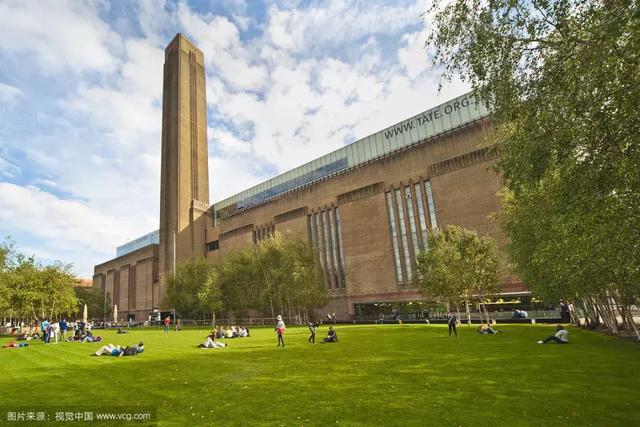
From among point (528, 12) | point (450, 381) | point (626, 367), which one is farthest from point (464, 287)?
point (528, 12)

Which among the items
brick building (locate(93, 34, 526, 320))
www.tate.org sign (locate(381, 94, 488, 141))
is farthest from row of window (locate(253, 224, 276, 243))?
www.tate.org sign (locate(381, 94, 488, 141))

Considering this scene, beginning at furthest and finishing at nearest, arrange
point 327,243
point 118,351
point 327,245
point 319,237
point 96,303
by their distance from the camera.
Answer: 1. point 96,303
2. point 319,237
3. point 327,243
4. point 327,245
5. point 118,351

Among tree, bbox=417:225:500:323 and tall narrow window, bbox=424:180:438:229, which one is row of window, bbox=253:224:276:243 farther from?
tree, bbox=417:225:500:323

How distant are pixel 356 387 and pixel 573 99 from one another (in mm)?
8915

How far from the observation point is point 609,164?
955 cm

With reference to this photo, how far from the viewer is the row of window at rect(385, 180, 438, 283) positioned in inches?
2180

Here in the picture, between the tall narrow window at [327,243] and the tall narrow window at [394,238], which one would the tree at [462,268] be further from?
the tall narrow window at [327,243]

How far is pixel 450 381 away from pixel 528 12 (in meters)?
10.4

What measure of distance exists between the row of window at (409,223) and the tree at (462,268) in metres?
14.2

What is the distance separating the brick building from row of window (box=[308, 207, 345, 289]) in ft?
0.61

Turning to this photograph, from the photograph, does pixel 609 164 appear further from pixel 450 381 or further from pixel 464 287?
pixel 464 287

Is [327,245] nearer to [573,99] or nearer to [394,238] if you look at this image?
[394,238]

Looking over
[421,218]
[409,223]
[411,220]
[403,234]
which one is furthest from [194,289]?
[421,218]

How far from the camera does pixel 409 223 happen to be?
187ft
